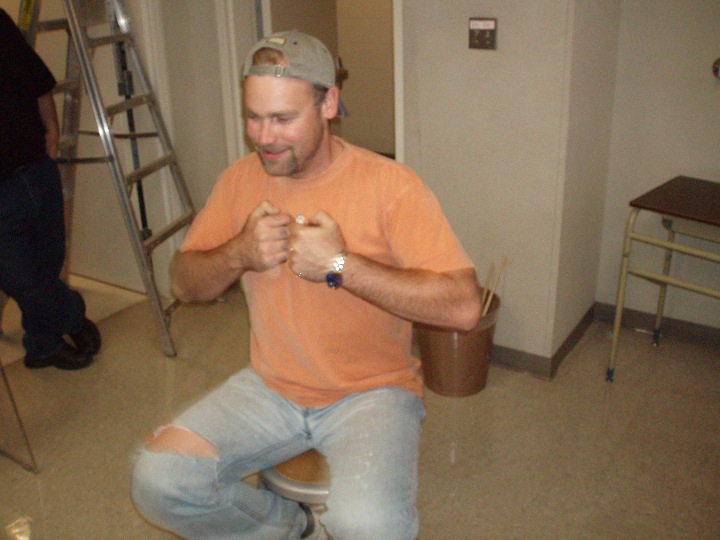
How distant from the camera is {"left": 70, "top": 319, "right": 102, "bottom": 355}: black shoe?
3.00 meters

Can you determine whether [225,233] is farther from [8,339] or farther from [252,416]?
[8,339]

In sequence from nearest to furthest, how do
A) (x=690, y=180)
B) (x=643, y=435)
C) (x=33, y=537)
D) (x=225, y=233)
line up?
(x=225, y=233) → (x=33, y=537) → (x=643, y=435) → (x=690, y=180)

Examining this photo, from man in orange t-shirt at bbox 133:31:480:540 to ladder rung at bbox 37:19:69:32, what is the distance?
147 centimetres

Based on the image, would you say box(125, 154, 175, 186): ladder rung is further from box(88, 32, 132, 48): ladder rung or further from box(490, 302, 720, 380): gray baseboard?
box(490, 302, 720, 380): gray baseboard

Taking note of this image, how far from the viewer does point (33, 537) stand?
210 centimetres

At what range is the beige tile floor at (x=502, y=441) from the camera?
2.12 metres

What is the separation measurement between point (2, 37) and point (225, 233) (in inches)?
53.0

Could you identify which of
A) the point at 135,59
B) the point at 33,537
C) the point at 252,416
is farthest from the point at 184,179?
the point at 252,416

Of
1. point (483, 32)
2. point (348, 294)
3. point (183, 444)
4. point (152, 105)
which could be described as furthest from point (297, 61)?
point (152, 105)

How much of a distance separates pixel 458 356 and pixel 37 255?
156cm

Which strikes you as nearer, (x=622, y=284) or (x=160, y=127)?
(x=622, y=284)

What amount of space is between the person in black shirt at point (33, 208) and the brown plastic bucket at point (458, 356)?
53.8 inches

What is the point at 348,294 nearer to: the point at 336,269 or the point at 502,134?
the point at 336,269

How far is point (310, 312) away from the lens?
160 cm
